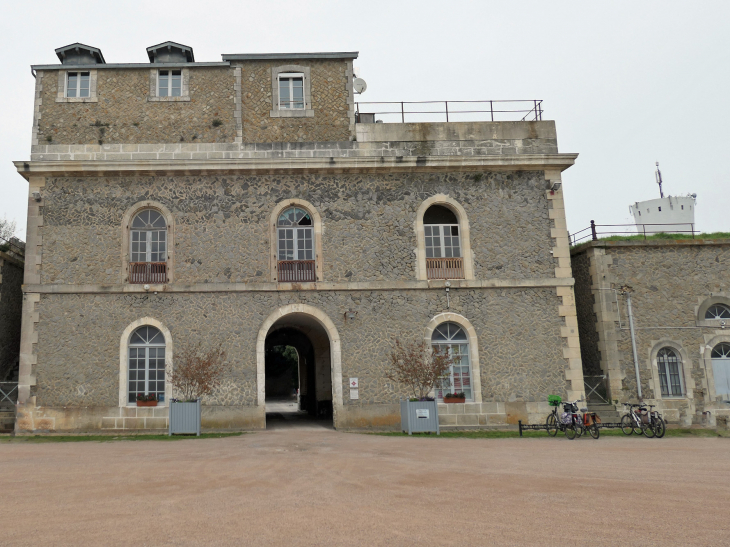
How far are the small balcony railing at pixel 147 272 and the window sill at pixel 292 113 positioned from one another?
500 cm

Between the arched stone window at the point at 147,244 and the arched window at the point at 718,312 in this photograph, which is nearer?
the arched stone window at the point at 147,244

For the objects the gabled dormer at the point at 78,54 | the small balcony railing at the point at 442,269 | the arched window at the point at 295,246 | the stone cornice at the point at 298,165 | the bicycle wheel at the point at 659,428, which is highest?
the gabled dormer at the point at 78,54

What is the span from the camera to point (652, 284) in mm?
17516

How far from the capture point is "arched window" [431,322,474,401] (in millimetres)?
15961

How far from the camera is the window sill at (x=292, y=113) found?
1670 centimetres

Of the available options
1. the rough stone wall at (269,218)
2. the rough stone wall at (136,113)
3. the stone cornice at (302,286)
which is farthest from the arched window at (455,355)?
the rough stone wall at (136,113)

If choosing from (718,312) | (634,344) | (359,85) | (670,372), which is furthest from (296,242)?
(718,312)

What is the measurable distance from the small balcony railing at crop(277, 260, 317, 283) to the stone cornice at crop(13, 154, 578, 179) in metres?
2.47

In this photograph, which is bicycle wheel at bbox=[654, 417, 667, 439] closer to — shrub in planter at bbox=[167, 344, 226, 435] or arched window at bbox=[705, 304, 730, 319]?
arched window at bbox=[705, 304, 730, 319]

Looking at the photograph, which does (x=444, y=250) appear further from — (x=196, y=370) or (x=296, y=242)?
(x=196, y=370)

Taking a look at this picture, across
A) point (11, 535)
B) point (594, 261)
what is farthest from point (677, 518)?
point (594, 261)

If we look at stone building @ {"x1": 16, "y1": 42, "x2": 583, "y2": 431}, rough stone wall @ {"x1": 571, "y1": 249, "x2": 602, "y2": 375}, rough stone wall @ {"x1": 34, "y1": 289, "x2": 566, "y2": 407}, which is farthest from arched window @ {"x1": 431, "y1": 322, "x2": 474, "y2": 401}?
rough stone wall @ {"x1": 571, "y1": 249, "x2": 602, "y2": 375}

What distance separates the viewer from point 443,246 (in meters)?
16.7

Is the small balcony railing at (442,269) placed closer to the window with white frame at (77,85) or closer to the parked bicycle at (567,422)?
the parked bicycle at (567,422)
